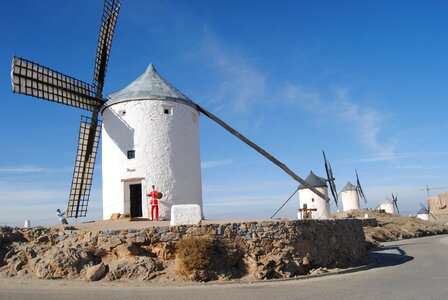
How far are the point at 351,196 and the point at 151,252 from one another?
143ft

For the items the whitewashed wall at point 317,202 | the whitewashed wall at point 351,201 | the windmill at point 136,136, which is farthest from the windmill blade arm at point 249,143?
the whitewashed wall at point 351,201

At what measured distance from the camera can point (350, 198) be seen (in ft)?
166

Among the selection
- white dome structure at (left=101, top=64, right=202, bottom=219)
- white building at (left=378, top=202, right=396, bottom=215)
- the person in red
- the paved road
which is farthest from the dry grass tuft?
white building at (left=378, top=202, right=396, bottom=215)

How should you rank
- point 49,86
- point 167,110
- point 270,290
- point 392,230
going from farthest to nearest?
Answer: point 392,230 → point 167,110 → point 49,86 → point 270,290

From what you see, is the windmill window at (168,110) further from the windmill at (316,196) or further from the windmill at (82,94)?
the windmill at (316,196)

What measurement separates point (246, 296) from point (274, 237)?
316 cm

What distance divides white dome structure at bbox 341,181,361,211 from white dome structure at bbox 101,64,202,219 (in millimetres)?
36983

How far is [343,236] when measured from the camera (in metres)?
14.9

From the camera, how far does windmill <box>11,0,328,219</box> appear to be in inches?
658

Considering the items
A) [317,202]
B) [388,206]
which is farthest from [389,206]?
[317,202]

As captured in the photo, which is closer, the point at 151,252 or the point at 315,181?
the point at 151,252

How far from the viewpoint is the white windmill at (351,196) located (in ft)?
166

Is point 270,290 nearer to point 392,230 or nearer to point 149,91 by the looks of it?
point 149,91

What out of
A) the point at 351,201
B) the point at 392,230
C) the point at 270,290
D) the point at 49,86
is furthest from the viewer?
the point at 351,201
